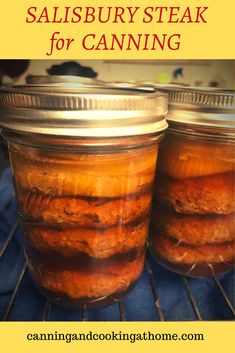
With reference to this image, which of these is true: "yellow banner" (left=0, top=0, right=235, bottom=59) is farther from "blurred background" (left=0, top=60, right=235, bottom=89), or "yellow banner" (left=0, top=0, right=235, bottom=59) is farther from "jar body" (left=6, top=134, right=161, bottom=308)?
"blurred background" (left=0, top=60, right=235, bottom=89)

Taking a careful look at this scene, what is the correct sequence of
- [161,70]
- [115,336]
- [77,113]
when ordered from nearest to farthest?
[77,113] → [115,336] → [161,70]

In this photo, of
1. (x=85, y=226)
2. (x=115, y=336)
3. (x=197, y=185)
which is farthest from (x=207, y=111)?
(x=115, y=336)

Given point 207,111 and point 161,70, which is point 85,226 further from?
point 161,70

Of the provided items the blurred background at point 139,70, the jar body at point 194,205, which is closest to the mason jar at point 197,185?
the jar body at point 194,205

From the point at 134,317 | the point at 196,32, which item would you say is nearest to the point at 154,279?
the point at 134,317

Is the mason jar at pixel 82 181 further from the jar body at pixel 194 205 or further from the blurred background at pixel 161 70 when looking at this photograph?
the blurred background at pixel 161 70

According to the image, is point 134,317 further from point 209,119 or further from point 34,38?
point 34,38

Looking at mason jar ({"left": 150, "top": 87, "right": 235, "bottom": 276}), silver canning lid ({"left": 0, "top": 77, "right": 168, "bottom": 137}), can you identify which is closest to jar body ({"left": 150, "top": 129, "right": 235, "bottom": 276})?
mason jar ({"left": 150, "top": 87, "right": 235, "bottom": 276})
